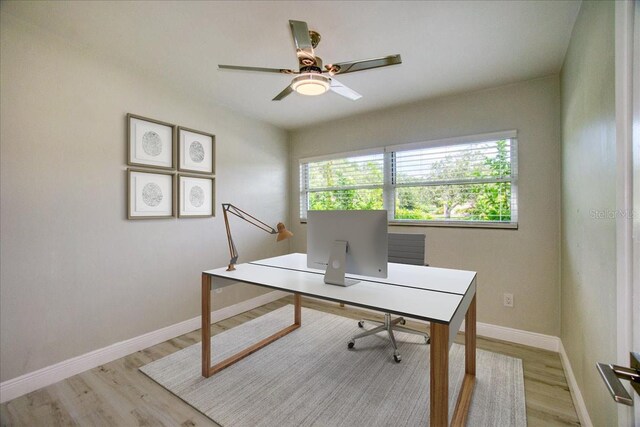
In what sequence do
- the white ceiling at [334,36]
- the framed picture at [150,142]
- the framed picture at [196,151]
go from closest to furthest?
the white ceiling at [334,36]
the framed picture at [150,142]
the framed picture at [196,151]

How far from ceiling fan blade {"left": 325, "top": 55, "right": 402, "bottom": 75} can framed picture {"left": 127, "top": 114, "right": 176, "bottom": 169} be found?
1804 millimetres

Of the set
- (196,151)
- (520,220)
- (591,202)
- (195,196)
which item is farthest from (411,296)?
(196,151)

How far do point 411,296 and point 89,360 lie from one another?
2.47 metres

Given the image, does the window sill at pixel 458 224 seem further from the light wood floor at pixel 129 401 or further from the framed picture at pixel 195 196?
the framed picture at pixel 195 196

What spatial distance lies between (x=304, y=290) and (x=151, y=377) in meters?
1.43

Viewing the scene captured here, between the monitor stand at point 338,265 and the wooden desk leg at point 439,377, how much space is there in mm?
668

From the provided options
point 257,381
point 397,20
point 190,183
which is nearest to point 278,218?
point 190,183

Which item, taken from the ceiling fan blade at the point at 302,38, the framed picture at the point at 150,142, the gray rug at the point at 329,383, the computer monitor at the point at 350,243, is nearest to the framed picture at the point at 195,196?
the framed picture at the point at 150,142

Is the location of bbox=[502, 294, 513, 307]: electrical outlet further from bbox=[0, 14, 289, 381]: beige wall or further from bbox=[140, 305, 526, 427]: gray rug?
bbox=[0, 14, 289, 381]: beige wall

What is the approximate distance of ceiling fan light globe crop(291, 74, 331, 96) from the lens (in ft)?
5.39

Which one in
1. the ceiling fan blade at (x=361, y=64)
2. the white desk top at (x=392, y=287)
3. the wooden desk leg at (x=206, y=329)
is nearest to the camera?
the white desk top at (x=392, y=287)

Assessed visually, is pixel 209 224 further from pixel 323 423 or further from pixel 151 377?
pixel 323 423

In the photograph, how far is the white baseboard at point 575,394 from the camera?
5.11 ft

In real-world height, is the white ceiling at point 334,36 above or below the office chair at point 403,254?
above
